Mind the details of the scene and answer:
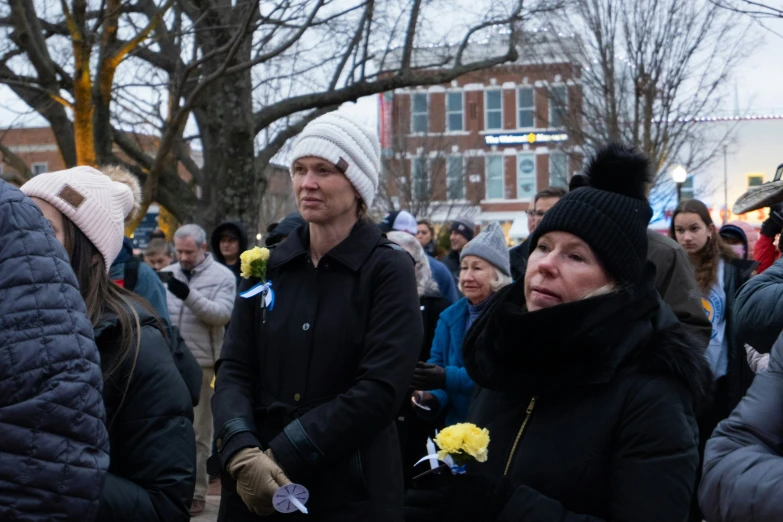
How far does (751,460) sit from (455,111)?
5168cm

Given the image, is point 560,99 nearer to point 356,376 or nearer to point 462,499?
point 356,376

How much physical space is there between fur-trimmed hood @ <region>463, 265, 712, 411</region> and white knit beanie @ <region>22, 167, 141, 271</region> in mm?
1260

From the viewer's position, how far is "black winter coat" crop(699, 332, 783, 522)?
1.88m

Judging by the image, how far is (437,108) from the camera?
50.4m

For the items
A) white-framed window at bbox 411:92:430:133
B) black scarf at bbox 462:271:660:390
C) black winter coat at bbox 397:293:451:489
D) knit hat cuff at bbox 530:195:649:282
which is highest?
white-framed window at bbox 411:92:430:133

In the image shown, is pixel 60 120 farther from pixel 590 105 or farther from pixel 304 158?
pixel 590 105

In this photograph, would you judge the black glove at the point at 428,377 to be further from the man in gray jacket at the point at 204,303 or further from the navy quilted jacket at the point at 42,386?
the navy quilted jacket at the point at 42,386

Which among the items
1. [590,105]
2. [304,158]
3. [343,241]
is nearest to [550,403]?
[343,241]

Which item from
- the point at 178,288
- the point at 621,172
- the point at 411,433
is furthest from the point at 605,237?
the point at 178,288

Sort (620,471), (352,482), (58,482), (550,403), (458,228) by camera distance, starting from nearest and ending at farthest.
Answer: (58,482) → (620,471) → (550,403) → (352,482) → (458,228)

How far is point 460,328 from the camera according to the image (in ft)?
18.8

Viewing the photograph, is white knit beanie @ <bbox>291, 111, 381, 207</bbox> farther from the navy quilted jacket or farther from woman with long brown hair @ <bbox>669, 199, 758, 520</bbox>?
woman with long brown hair @ <bbox>669, 199, 758, 520</bbox>

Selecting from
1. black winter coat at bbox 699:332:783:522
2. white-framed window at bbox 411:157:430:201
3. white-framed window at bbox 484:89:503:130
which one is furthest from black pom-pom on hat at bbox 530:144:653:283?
white-framed window at bbox 484:89:503:130

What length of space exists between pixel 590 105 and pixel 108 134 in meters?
17.5
